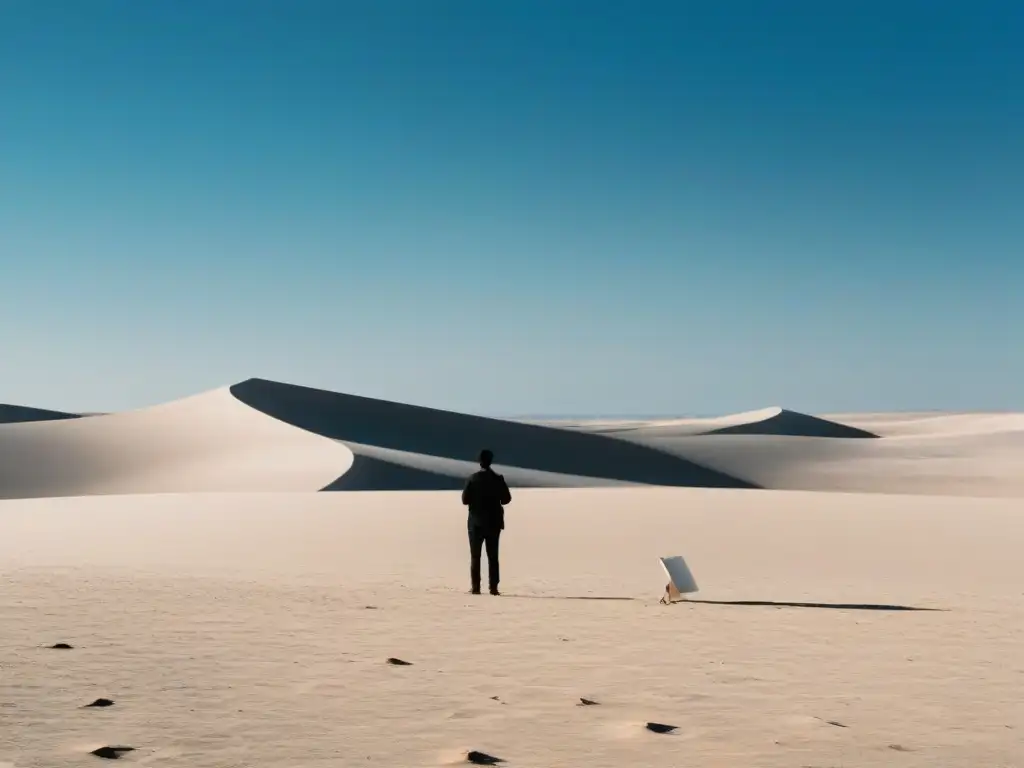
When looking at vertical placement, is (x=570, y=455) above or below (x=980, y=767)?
above

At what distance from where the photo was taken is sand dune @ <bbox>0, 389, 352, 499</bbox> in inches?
1513

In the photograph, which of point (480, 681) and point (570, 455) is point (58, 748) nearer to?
point (480, 681)

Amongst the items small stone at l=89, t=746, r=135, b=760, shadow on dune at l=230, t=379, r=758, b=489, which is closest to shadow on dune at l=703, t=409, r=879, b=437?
shadow on dune at l=230, t=379, r=758, b=489

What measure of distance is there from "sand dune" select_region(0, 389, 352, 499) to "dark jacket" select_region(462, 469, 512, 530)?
73.7 feet

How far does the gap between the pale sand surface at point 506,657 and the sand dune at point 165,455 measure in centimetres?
1991

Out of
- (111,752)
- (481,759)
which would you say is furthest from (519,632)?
(111,752)

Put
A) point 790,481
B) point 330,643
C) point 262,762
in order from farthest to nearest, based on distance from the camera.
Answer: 1. point 790,481
2. point 330,643
3. point 262,762

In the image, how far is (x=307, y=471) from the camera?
3728cm

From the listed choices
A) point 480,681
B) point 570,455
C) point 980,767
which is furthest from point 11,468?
point 980,767

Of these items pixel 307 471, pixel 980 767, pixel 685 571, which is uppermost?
pixel 307 471

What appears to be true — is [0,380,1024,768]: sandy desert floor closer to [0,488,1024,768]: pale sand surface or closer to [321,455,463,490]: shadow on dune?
[0,488,1024,768]: pale sand surface

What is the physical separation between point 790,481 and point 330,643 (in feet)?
135

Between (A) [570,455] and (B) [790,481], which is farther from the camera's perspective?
(A) [570,455]

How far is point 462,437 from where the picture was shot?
5438 cm
